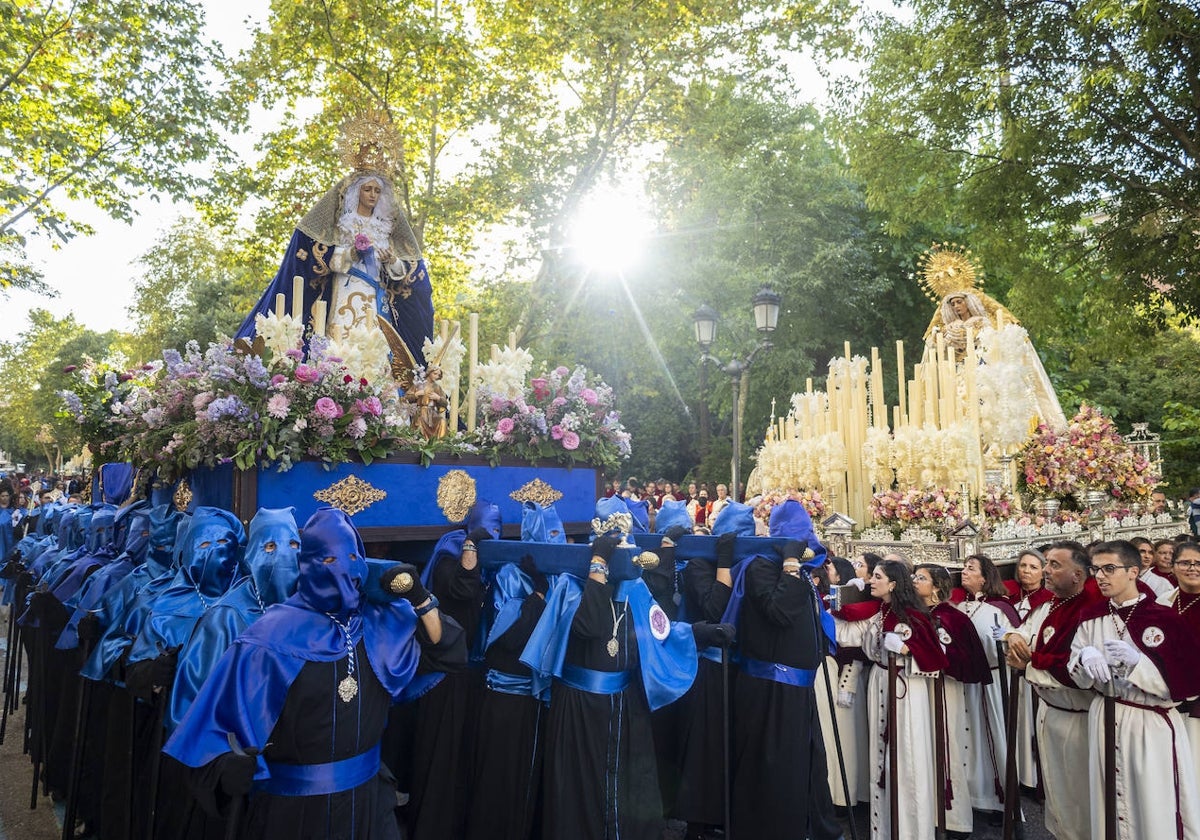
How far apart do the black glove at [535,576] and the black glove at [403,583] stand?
1.38 m

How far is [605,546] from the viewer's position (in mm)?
4391

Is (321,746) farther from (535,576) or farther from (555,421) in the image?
(555,421)

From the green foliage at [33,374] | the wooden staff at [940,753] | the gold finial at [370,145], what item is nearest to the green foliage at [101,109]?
the gold finial at [370,145]

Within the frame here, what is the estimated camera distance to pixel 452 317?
19016mm

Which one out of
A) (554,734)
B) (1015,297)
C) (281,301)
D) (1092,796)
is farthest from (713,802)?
(1015,297)

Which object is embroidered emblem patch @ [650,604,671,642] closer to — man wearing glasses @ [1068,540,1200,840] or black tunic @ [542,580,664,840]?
black tunic @ [542,580,664,840]

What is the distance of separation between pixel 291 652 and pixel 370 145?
17.2 feet

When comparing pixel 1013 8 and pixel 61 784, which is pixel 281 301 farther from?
pixel 1013 8

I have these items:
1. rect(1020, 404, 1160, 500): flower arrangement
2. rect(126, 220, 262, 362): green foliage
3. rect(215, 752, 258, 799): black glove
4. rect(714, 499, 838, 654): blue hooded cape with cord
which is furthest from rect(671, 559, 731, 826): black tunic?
rect(126, 220, 262, 362): green foliage

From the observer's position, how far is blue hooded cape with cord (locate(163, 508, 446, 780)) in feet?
10.1

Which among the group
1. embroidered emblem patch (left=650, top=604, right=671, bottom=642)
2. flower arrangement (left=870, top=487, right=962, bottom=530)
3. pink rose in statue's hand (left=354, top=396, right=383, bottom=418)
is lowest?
embroidered emblem patch (left=650, top=604, right=671, bottom=642)

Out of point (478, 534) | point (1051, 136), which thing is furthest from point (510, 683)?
point (1051, 136)

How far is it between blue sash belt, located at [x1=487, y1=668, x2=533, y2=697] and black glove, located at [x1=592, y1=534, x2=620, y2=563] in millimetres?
1023

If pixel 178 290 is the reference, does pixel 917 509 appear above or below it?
below
